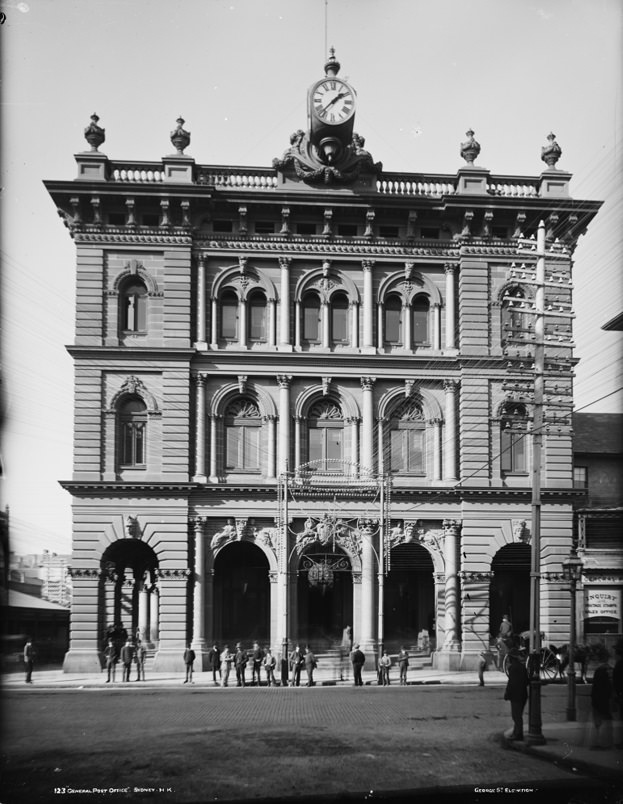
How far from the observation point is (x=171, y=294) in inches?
1636

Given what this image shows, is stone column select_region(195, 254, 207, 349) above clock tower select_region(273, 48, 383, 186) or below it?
below

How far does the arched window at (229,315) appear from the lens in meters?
42.4

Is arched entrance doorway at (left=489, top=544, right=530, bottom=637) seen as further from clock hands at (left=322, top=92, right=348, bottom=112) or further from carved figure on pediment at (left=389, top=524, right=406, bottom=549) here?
clock hands at (left=322, top=92, right=348, bottom=112)

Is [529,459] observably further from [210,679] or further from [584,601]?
[210,679]

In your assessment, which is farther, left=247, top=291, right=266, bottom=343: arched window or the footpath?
left=247, top=291, right=266, bottom=343: arched window

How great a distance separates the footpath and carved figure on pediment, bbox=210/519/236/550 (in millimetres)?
5149

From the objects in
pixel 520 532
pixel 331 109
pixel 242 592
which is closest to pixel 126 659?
pixel 242 592

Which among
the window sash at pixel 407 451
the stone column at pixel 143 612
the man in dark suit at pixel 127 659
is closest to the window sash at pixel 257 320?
the window sash at pixel 407 451

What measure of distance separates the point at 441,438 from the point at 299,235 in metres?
10.7

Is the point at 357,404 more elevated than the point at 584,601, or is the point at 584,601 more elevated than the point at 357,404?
the point at 357,404

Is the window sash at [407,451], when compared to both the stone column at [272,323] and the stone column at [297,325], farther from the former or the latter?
the stone column at [272,323]

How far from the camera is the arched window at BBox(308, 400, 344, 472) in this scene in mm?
42156

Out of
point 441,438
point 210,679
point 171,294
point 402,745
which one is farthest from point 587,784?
point 171,294

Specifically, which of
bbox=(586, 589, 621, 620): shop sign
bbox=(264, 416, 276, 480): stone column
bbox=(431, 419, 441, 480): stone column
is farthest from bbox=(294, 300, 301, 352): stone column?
bbox=(586, 589, 621, 620): shop sign
